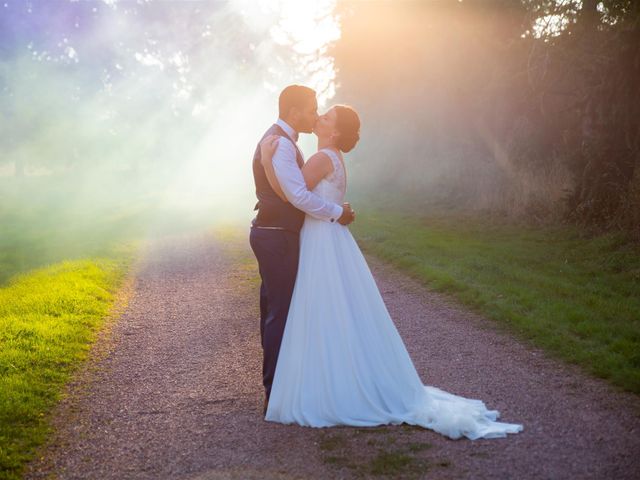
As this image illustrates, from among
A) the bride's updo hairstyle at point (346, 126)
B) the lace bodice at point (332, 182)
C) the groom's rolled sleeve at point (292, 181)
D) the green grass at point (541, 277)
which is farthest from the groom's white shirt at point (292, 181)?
the green grass at point (541, 277)

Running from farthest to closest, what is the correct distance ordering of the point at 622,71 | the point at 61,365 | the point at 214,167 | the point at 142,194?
the point at 214,167, the point at 142,194, the point at 622,71, the point at 61,365

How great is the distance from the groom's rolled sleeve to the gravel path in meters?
1.63

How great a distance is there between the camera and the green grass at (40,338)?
4930 millimetres

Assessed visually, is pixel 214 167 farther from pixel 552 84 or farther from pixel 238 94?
pixel 552 84

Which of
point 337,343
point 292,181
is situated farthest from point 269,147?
point 337,343

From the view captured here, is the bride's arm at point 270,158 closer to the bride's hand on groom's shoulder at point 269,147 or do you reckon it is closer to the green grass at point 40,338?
the bride's hand on groom's shoulder at point 269,147

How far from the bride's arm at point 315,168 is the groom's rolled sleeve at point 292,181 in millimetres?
91

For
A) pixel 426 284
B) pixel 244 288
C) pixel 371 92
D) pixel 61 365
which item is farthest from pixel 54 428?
pixel 371 92

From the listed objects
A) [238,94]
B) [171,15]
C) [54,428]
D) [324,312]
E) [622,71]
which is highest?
[171,15]

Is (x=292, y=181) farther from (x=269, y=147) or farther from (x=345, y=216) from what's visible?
(x=345, y=216)

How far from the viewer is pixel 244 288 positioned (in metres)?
10.5

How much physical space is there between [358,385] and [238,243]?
10.9 metres

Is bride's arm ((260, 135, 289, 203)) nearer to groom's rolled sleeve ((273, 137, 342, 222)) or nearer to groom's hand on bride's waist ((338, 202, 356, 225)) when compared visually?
groom's rolled sleeve ((273, 137, 342, 222))

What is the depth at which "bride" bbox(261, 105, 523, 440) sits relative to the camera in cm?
488
